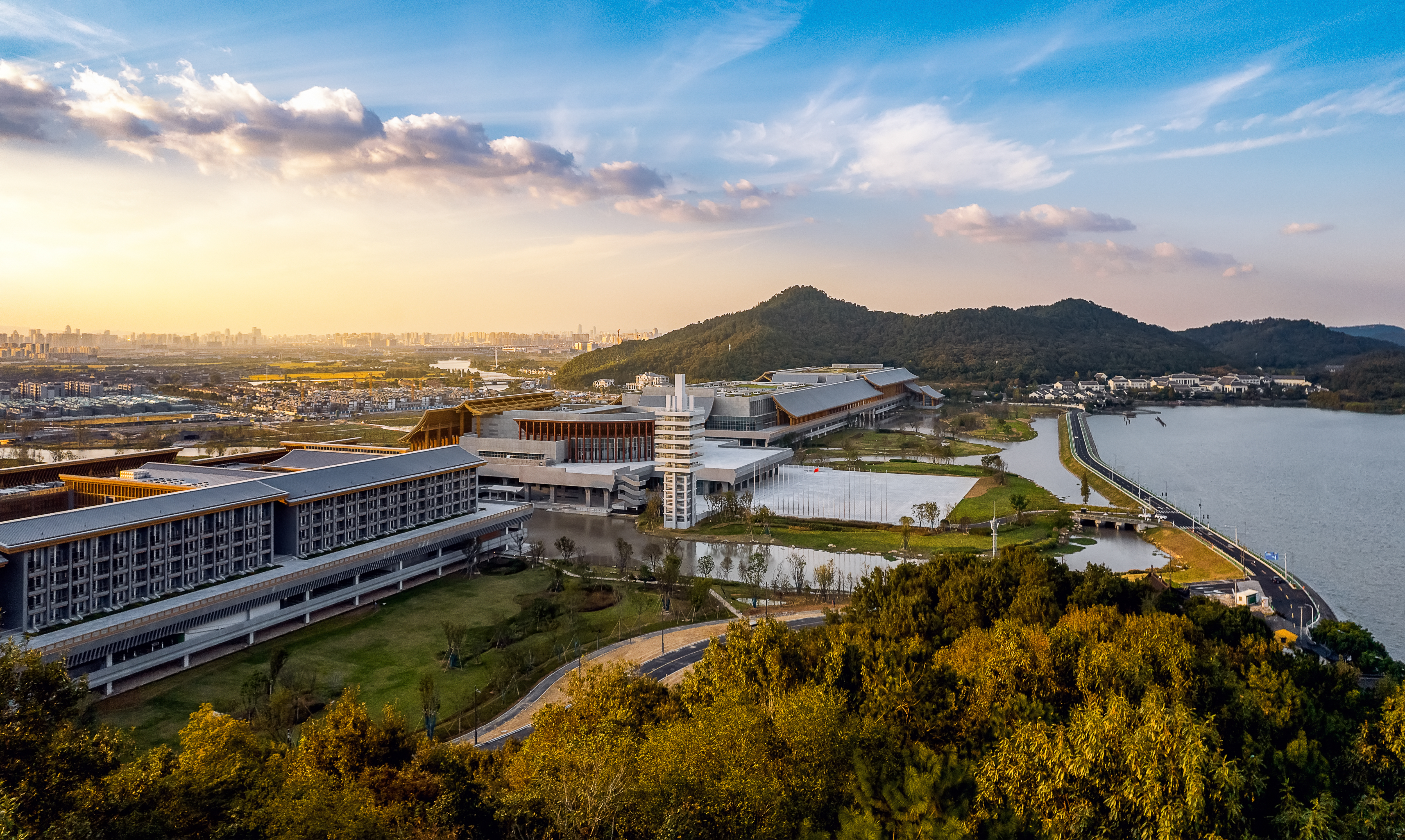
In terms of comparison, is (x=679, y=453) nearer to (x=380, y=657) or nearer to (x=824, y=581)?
(x=824, y=581)

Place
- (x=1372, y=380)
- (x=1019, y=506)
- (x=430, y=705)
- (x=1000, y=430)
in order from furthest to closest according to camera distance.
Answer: (x=1372, y=380)
(x=1000, y=430)
(x=1019, y=506)
(x=430, y=705)

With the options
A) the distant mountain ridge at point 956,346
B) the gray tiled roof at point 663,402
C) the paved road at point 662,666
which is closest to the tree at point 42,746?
the paved road at point 662,666

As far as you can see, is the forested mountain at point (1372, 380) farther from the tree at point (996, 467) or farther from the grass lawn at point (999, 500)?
the grass lawn at point (999, 500)

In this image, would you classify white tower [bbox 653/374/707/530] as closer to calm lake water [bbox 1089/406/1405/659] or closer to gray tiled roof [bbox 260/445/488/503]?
gray tiled roof [bbox 260/445/488/503]

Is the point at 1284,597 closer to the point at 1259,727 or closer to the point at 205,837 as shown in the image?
the point at 1259,727

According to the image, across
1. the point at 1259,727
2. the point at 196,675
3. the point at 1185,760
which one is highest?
the point at 1185,760

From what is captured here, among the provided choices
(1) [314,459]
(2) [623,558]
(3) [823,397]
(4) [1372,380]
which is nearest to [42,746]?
(2) [623,558]

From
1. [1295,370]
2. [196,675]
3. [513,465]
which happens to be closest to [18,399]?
[513,465]
